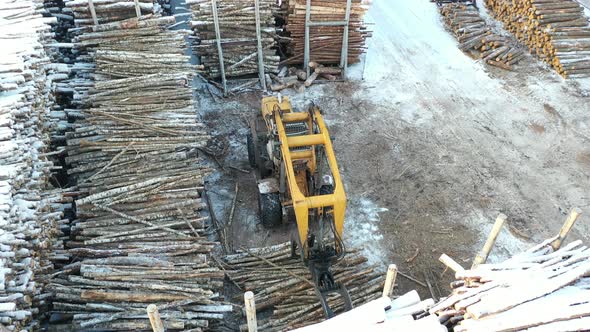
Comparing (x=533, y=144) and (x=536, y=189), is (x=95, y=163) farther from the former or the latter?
(x=533, y=144)

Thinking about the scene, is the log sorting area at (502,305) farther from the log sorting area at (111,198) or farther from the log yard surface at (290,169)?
the log sorting area at (111,198)

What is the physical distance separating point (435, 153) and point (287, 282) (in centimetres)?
711

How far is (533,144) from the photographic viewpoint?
15.0 m

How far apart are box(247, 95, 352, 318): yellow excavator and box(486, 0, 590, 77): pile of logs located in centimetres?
1107

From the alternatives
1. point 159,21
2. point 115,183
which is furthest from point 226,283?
Result: point 159,21

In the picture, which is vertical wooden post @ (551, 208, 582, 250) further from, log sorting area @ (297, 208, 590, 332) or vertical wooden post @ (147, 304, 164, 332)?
vertical wooden post @ (147, 304, 164, 332)

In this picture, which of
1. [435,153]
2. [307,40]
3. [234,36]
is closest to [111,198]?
[234,36]

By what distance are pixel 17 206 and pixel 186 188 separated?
3.50m

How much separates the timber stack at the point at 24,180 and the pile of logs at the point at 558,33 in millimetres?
17341

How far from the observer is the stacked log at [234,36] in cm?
1628

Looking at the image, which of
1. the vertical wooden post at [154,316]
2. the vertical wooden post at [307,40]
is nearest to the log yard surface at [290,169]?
the vertical wooden post at [154,316]

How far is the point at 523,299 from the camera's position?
509 centimetres

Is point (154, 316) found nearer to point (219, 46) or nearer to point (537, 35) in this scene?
point (219, 46)

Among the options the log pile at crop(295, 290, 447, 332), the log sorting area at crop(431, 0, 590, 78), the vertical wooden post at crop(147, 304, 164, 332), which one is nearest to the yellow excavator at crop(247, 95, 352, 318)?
the log pile at crop(295, 290, 447, 332)
